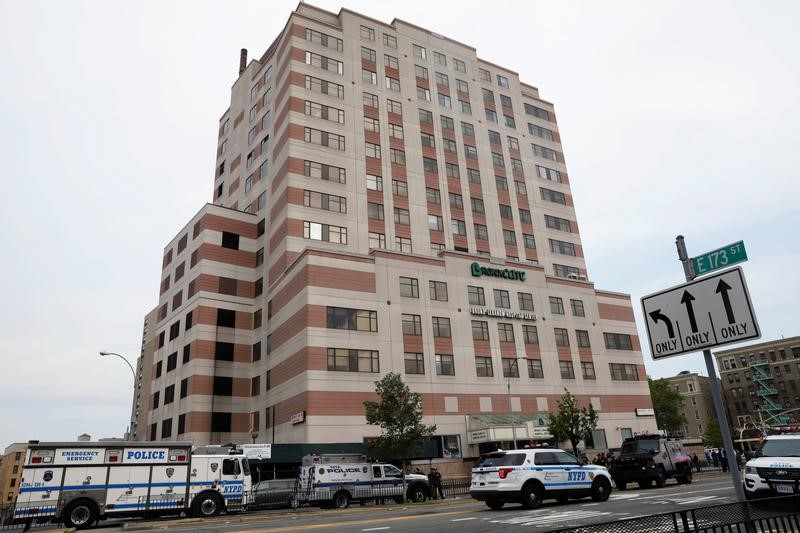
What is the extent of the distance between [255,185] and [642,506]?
51.4 metres

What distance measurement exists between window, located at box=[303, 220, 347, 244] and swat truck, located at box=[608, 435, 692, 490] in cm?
3094

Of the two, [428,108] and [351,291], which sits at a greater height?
[428,108]

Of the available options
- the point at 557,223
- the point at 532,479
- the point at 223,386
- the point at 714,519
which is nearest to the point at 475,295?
the point at 557,223

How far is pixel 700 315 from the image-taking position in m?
7.15

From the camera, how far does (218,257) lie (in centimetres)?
5553

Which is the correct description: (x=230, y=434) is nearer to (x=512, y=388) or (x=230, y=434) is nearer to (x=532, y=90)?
(x=512, y=388)

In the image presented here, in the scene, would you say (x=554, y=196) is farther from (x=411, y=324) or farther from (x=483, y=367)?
(x=411, y=324)

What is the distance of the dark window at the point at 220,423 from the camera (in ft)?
167

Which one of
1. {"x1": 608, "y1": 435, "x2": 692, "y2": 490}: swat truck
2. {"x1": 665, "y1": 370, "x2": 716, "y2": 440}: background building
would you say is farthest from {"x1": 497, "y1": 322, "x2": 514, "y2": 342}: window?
{"x1": 665, "y1": 370, "x2": 716, "y2": 440}: background building

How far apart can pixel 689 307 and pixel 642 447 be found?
25.0 metres

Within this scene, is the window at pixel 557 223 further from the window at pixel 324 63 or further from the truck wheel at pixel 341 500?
the truck wheel at pixel 341 500

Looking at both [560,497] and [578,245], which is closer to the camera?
[560,497]

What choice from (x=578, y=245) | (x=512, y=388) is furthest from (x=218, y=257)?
(x=578, y=245)

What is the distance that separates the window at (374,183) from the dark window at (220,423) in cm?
2612
